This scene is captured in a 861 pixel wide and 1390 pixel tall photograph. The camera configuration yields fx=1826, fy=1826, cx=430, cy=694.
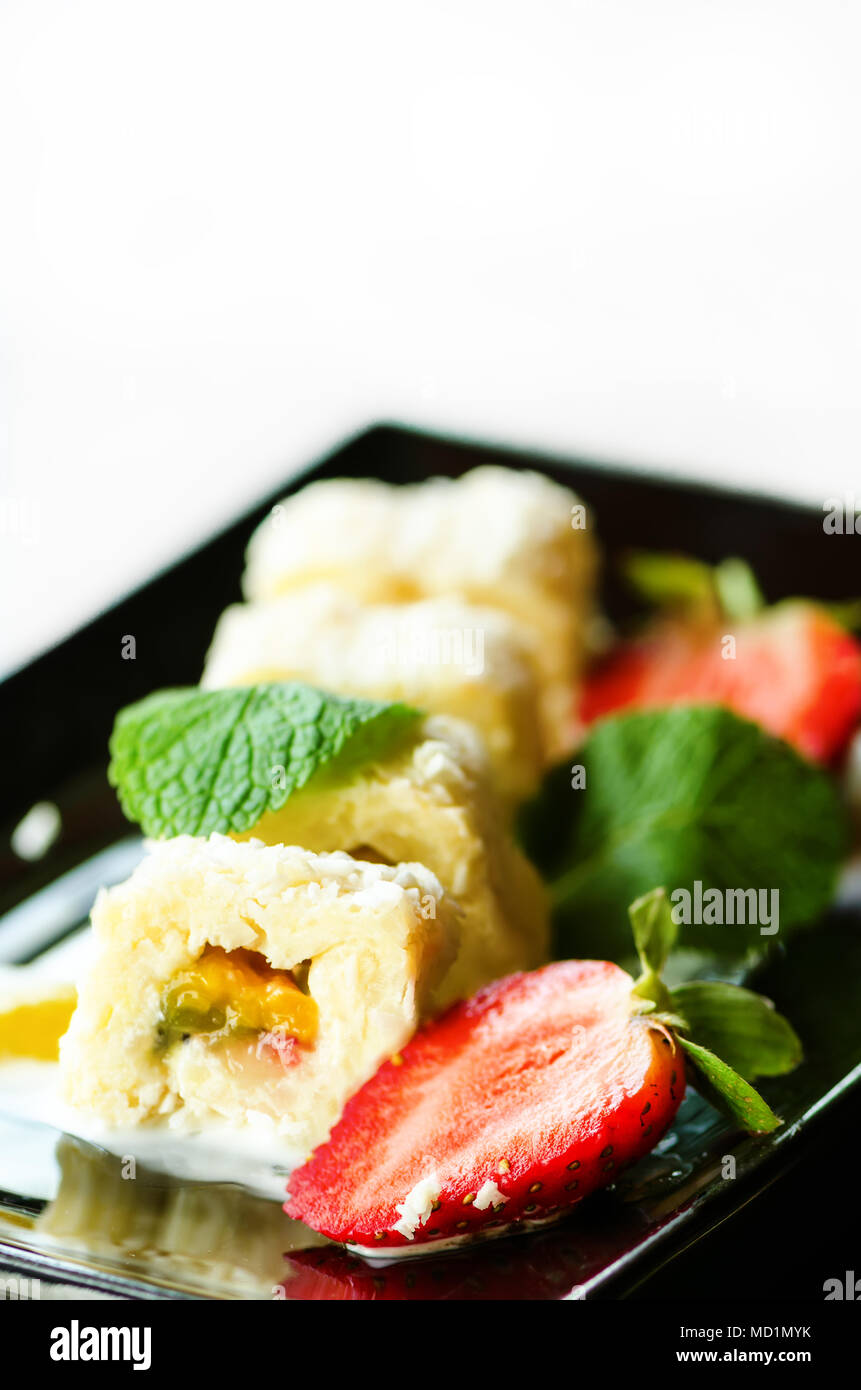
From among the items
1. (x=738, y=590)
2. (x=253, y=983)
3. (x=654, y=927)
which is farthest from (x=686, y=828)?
(x=738, y=590)

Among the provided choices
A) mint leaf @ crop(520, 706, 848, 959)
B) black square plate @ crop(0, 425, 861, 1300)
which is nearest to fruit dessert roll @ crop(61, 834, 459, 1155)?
black square plate @ crop(0, 425, 861, 1300)

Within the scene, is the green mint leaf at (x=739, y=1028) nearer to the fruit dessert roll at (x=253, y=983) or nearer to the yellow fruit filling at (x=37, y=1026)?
the fruit dessert roll at (x=253, y=983)

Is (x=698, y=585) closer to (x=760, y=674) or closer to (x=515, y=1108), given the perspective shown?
(x=760, y=674)

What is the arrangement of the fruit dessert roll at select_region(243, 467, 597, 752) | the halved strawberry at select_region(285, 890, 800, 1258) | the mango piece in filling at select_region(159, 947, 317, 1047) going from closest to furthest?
the halved strawberry at select_region(285, 890, 800, 1258), the mango piece in filling at select_region(159, 947, 317, 1047), the fruit dessert roll at select_region(243, 467, 597, 752)

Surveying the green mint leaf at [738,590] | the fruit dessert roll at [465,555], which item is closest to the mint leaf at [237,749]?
the fruit dessert roll at [465,555]

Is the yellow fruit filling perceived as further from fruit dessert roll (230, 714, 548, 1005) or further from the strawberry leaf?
the strawberry leaf
